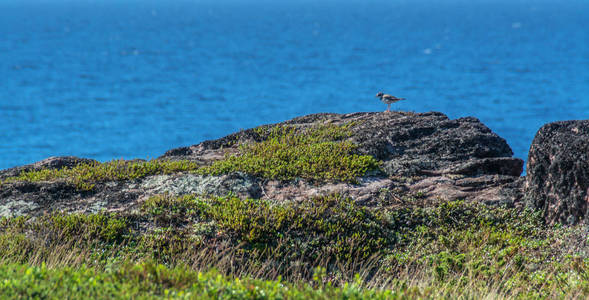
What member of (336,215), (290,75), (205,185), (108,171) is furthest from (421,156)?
(290,75)

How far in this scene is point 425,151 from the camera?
49.0 ft

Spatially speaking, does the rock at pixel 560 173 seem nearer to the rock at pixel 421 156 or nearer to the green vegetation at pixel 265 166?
the rock at pixel 421 156

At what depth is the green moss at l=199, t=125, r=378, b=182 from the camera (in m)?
13.3

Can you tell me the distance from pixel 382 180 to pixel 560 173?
366 cm

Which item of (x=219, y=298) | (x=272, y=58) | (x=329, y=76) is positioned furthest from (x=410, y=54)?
(x=219, y=298)

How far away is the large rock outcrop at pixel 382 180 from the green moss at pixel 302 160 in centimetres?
27

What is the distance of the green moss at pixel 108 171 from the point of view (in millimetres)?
13477

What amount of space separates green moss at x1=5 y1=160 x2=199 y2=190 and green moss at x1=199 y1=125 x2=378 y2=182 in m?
1.00

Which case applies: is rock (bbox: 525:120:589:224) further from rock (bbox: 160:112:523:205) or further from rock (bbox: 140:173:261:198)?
rock (bbox: 140:173:261:198)

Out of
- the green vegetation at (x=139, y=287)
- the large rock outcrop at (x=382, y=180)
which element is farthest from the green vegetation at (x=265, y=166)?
the green vegetation at (x=139, y=287)

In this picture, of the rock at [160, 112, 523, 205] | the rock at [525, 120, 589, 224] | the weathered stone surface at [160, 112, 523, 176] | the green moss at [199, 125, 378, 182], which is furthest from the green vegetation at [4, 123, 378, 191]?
the rock at [525, 120, 589, 224]

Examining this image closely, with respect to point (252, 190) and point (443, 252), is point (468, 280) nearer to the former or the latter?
point (443, 252)

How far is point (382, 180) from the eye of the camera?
13.4m

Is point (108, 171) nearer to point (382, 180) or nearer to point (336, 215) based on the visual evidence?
point (336, 215)
